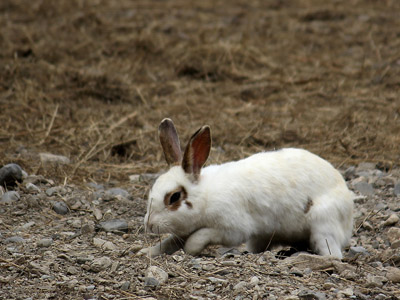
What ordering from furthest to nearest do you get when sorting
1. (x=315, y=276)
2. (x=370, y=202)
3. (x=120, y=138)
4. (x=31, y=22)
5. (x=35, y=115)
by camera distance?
1. (x=31, y=22)
2. (x=35, y=115)
3. (x=120, y=138)
4. (x=370, y=202)
5. (x=315, y=276)

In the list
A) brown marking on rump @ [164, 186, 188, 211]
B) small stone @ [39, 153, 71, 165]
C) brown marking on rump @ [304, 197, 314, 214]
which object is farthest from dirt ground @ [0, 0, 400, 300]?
brown marking on rump @ [304, 197, 314, 214]

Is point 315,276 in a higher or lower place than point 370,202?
higher

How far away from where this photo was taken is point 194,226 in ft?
16.9

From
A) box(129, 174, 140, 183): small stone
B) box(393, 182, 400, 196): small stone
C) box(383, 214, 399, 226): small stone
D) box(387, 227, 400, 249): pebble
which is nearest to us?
box(387, 227, 400, 249): pebble

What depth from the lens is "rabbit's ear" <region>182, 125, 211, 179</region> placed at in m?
5.16

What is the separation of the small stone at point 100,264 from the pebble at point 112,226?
102cm

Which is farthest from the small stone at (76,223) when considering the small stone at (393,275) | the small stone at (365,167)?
the small stone at (365,167)

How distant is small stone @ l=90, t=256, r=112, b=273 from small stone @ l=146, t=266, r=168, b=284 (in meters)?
0.30

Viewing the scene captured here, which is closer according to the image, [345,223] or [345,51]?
[345,223]

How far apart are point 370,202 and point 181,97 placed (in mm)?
3762

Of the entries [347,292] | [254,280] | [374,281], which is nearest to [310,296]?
[347,292]

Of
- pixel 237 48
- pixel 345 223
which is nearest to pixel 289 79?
pixel 237 48

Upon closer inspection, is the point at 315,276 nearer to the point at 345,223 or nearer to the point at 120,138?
the point at 345,223

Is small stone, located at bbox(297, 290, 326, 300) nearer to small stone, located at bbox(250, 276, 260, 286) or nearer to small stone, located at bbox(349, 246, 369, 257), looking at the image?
small stone, located at bbox(250, 276, 260, 286)
